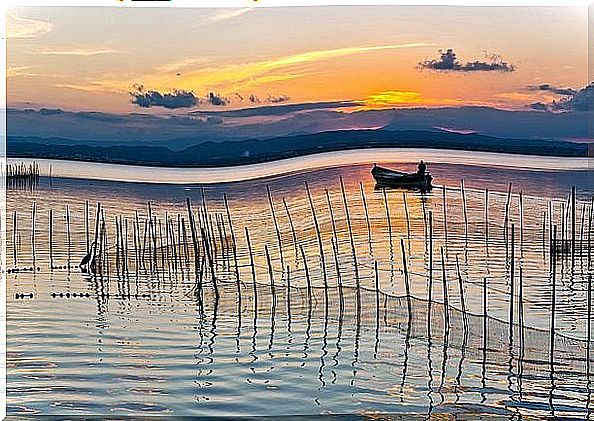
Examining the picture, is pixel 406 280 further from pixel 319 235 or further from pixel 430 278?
pixel 319 235

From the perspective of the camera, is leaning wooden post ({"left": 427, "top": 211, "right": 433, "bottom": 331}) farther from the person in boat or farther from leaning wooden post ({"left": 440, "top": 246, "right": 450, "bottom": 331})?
the person in boat

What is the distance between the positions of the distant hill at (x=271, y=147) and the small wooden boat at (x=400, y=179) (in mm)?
119

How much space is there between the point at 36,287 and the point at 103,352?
439 millimetres

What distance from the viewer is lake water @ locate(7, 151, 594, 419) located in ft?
14.1

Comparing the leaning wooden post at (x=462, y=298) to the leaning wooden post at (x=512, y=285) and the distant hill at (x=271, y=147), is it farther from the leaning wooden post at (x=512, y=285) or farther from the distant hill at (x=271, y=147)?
the distant hill at (x=271, y=147)

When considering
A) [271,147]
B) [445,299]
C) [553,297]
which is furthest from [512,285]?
[271,147]

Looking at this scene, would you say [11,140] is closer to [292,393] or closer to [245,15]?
[245,15]

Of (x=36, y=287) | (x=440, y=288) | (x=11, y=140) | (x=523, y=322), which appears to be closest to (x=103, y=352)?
(x=36, y=287)

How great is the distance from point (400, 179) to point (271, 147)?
0.60 metres

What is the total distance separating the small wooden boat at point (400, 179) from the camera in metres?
4.38

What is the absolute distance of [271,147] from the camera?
4383 mm

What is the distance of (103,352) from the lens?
4.32 metres

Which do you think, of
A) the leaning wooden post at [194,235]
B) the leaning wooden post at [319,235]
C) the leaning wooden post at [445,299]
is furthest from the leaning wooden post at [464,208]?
the leaning wooden post at [194,235]

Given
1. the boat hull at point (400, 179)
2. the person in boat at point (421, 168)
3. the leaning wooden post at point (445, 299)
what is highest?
the person in boat at point (421, 168)
